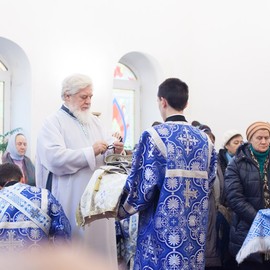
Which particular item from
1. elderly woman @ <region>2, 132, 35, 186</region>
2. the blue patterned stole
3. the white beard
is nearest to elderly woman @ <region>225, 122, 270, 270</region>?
the white beard

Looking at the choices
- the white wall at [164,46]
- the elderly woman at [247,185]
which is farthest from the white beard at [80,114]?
the white wall at [164,46]

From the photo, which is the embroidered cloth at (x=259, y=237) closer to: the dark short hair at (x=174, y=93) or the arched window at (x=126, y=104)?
the dark short hair at (x=174, y=93)

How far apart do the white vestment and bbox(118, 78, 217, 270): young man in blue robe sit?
1.94 feet

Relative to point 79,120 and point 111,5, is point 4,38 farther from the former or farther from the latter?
point 79,120

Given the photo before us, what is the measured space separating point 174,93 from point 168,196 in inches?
22.8

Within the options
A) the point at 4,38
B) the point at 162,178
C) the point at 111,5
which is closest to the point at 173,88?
the point at 162,178

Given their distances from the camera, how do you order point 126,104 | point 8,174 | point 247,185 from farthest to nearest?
point 126,104
point 247,185
point 8,174

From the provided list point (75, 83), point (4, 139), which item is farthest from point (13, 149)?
point (75, 83)

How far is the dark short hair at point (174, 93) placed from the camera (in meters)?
3.06

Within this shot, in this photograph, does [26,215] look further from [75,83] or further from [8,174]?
[75,83]

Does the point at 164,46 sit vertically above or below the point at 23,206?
above

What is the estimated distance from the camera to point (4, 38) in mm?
6758

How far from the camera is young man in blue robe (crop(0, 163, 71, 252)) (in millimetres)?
2902

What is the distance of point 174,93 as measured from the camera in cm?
306
